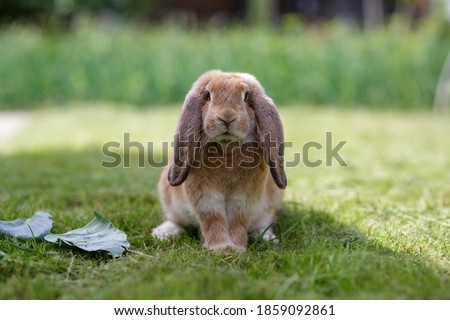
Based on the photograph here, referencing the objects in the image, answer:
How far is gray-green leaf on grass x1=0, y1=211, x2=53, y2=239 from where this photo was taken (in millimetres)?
2566

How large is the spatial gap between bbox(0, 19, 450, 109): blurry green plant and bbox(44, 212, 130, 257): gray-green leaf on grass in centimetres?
584

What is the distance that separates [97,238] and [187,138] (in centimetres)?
62

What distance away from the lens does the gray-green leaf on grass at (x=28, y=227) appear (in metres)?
2.57

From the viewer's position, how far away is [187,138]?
2.47m

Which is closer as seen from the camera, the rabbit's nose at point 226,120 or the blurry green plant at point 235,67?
the rabbit's nose at point 226,120

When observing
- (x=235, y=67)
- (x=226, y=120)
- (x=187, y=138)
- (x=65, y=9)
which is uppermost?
(x=65, y=9)

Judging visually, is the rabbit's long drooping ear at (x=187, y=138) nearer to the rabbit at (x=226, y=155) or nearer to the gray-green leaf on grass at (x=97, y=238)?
the rabbit at (x=226, y=155)

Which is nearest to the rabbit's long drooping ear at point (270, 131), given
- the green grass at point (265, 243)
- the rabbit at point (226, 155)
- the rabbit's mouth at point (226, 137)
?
the rabbit at point (226, 155)

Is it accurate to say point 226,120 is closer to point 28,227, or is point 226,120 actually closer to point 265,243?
point 265,243

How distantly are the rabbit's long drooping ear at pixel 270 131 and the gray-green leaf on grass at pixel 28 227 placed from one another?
43.2 inches

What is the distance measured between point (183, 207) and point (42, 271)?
803 millimetres

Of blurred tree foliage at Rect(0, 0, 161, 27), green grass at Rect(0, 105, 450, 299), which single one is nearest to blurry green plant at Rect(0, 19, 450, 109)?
green grass at Rect(0, 105, 450, 299)

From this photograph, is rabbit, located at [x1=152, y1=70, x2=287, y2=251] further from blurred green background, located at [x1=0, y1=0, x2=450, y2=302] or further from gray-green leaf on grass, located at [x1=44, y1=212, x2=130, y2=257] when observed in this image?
gray-green leaf on grass, located at [x1=44, y1=212, x2=130, y2=257]

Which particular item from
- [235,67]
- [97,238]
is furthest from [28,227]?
[235,67]
